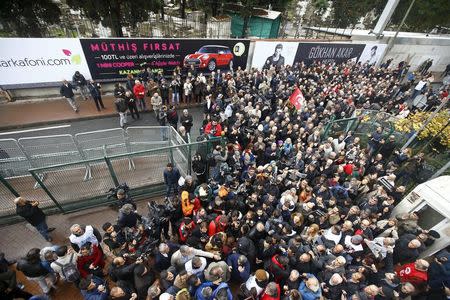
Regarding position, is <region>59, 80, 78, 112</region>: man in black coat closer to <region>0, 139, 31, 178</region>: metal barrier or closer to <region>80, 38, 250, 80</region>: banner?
<region>80, 38, 250, 80</region>: banner

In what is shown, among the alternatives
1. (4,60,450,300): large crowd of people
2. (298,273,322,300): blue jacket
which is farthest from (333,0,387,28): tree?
(298,273,322,300): blue jacket

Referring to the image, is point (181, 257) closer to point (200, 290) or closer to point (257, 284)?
point (200, 290)

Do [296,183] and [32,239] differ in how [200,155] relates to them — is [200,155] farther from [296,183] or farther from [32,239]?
[32,239]

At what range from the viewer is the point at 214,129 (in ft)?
27.1

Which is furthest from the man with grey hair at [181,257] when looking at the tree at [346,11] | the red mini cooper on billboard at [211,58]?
the tree at [346,11]

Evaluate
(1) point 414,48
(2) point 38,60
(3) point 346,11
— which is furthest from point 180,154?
(3) point 346,11

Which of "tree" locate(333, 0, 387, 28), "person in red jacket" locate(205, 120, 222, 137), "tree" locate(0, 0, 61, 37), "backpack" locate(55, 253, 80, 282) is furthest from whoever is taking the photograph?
"tree" locate(333, 0, 387, 28)

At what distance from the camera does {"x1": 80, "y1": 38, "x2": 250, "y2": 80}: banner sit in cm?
1185

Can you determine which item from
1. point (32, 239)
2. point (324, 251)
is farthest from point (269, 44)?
point (32, 239)

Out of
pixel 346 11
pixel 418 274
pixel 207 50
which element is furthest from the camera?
pixel 346 11

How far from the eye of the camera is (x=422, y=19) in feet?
92.5

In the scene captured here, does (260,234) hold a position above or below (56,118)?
above

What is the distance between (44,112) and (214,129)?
8614 millimetres

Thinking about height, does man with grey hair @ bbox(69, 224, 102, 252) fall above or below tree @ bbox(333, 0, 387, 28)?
below
